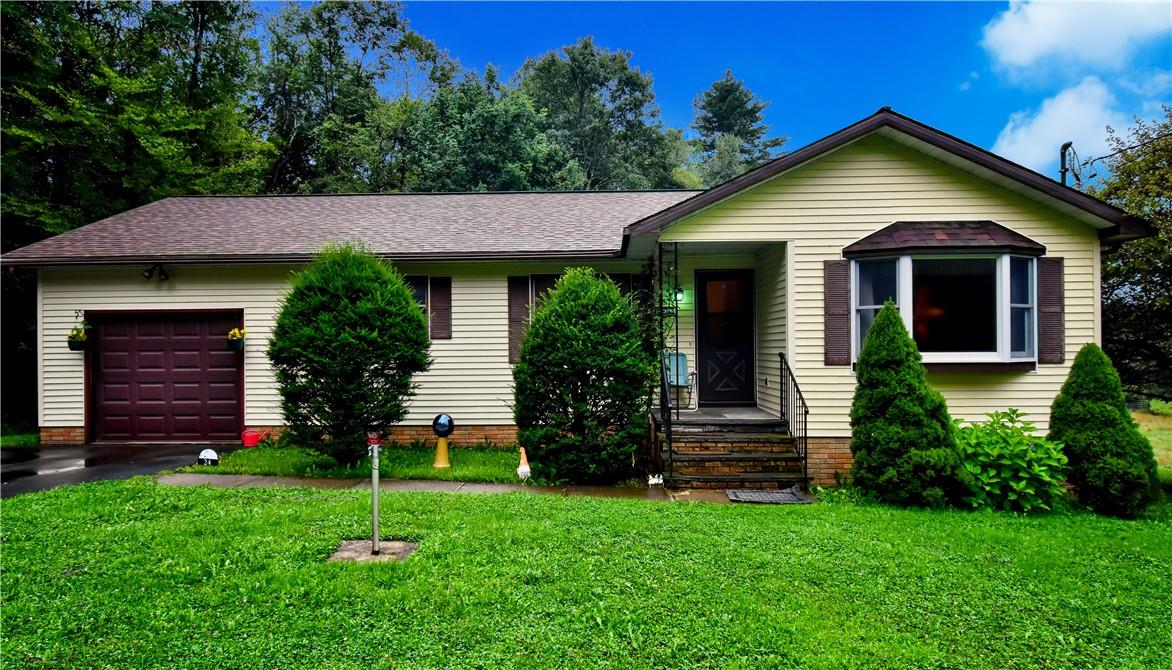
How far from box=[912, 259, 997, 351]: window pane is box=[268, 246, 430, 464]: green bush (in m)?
6.33

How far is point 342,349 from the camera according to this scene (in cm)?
666

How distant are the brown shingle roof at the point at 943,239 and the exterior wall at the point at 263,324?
3449 millimetres

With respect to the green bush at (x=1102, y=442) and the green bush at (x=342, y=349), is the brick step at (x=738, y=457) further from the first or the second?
the green bush at (x=342, y=349)

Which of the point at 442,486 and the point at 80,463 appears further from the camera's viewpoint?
the point at 80,463


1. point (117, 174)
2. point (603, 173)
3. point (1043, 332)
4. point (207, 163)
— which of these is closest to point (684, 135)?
point (603, 173)

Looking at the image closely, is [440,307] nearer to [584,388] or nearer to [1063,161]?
[584,388]

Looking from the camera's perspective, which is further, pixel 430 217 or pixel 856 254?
pixel 430 217

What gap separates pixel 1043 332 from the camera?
713 centimetres

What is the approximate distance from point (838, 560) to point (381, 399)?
17.1 ft

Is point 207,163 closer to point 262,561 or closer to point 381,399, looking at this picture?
point 381,399

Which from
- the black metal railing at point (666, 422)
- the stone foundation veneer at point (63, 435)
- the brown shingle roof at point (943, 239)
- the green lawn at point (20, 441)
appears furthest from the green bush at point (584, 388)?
the green lawn at point (20, 441)

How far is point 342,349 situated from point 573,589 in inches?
173

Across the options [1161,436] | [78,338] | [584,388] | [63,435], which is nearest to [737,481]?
[584,388]

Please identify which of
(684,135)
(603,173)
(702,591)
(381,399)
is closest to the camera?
→ (702,591)
